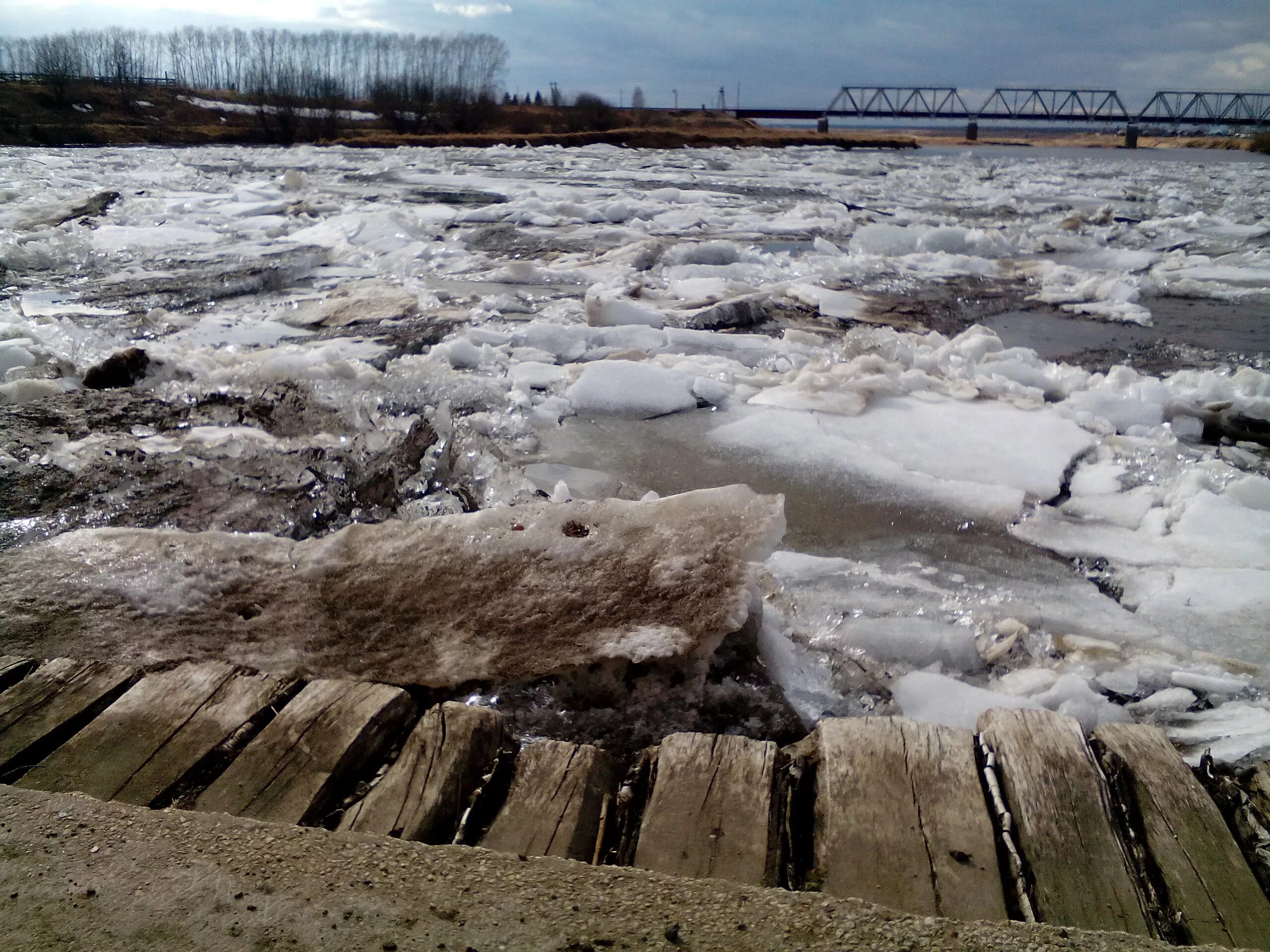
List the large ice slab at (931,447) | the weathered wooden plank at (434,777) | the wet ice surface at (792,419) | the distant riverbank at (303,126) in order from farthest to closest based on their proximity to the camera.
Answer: the distant riverbank at (303,126) → the large ice slab at (931,447) → the wet ice surface at (792,419) → the weathered wooden plank at (434,777)

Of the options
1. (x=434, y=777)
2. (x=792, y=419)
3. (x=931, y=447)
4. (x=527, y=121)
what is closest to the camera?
(x=434, y=777)

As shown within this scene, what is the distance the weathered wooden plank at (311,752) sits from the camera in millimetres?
1229

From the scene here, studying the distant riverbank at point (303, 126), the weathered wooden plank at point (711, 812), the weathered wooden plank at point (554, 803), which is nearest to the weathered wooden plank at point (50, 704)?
the weathered wooden plank at point (554, 803)

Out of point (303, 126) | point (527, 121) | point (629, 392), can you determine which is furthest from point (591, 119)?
point (629, 392)

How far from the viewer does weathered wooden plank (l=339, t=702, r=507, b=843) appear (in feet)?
A: 3.97

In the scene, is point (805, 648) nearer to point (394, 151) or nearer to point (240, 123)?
point (394, 151)

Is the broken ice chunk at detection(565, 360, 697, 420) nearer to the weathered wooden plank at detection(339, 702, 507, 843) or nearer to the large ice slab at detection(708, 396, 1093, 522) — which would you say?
the large ice slab at detection(708, 396, 1093, 522)

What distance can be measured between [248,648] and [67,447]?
1.70m

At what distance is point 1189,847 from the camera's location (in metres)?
1.18

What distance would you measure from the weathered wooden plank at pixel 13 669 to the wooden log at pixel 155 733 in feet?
0.74

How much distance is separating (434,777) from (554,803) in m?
0.19

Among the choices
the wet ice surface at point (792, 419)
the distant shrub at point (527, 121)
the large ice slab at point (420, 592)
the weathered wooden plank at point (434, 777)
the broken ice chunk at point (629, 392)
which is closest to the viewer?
the weathered wooden plank at point (434, 777)

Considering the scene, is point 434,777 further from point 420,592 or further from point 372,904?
point 420,592

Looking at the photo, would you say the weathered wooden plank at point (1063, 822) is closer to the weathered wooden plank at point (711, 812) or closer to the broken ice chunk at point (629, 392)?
the weathered wooden plank at point (711, 812)
